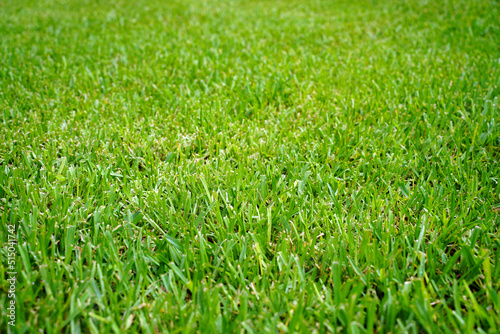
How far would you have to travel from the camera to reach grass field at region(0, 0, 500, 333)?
4.45 feet

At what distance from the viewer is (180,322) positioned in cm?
129

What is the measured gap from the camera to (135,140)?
2473 millimetres

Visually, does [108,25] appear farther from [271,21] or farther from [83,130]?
[83,130]

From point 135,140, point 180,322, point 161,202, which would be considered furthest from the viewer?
point 135,140

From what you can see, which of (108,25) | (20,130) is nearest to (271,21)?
(108,25)

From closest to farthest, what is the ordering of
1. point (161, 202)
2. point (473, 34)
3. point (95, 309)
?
1. point (95, 309)
2. point (161, 202)
3. point (473, 34)

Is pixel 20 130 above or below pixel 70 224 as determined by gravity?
above

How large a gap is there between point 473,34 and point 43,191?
5.03 metres

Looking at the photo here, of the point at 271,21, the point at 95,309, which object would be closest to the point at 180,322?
the point at 95,309

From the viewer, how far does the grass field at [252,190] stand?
4.45ft

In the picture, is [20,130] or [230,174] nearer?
[230,174]

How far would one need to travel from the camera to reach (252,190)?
1956mm

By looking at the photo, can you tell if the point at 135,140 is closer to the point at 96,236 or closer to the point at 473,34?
the point at 96,236

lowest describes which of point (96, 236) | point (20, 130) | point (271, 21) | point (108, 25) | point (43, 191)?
point (96, 236)
